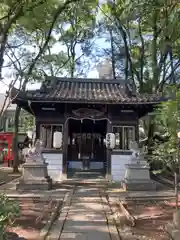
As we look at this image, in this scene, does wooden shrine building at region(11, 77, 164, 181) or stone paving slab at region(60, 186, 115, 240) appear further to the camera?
wooden shrine building at region(11, 77, 164, 181)

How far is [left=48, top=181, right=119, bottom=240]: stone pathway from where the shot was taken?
6035 millimetres

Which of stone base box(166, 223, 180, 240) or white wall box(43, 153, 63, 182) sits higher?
white wall box(43, 153, 63, 182)

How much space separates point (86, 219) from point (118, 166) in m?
7.48

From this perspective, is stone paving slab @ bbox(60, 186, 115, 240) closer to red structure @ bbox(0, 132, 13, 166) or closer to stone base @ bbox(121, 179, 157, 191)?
stone base @ bbox(121, 179, 157, 191)

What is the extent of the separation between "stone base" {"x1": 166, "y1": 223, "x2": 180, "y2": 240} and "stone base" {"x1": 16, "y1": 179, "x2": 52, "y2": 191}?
21.9ft

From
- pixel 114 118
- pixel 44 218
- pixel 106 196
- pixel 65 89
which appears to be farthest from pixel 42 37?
pixel 44 218

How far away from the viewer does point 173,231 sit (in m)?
5.70

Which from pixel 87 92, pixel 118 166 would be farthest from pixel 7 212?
pixel 87 92

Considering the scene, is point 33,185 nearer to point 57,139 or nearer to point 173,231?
point 57,139

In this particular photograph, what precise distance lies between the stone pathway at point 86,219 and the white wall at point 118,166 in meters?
3.75

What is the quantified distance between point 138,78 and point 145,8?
5.21 metres

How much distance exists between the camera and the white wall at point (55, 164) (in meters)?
14.8

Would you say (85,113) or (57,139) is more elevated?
(85,113)

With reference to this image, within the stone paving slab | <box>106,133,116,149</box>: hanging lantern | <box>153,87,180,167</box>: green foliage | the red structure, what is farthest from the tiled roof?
the red structure
